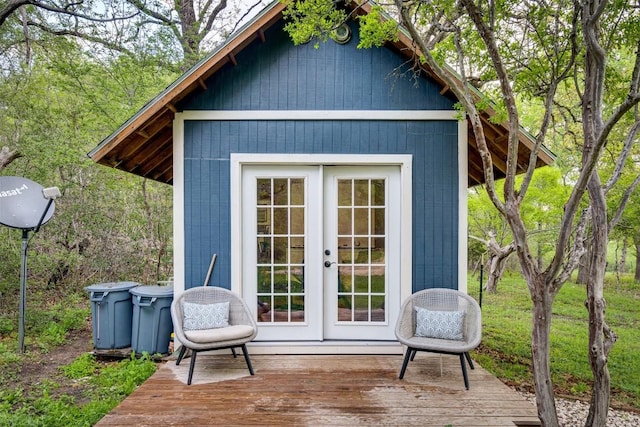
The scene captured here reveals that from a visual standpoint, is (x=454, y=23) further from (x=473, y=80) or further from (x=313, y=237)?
(x=313, y=237)

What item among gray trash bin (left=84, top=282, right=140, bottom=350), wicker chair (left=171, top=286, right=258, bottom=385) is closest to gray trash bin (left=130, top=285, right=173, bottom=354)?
gray trash bin (left=84, top=282, right=140, bottom=350)

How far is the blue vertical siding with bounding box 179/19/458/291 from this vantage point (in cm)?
431

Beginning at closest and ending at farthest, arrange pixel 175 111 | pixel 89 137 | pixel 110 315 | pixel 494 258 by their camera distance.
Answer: pixel 175 111 → pixel 110 315 → pixel 89 137 → pixel 494 258

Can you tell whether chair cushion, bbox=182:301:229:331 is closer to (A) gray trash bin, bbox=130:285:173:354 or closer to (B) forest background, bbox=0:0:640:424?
(A) gray trash bin, bbox=130:285:173:354

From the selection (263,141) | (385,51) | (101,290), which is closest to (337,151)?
(263,141)

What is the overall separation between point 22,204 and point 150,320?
94.0 inches

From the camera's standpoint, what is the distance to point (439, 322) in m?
3.74

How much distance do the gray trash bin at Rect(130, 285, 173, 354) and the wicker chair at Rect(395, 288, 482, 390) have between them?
8.68ft

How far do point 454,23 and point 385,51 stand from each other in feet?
4.60

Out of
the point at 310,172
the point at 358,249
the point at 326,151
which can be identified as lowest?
the point at 358,249

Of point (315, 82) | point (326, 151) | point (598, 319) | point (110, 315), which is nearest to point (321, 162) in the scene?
point (326, 151)

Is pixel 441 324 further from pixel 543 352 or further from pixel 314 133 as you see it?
pixel 314 133

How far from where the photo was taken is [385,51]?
4.34 metres

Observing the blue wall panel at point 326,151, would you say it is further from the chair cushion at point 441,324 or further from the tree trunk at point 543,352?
the tree trunk at point 543,352
